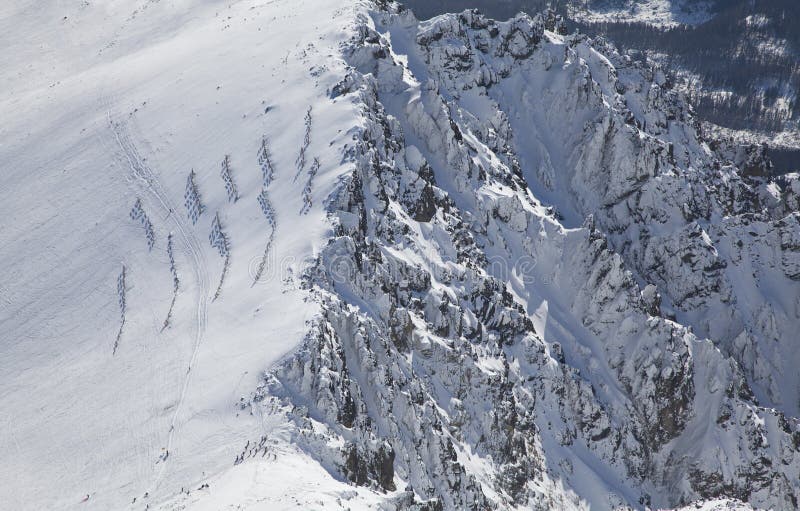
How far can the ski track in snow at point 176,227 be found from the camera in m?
75.5

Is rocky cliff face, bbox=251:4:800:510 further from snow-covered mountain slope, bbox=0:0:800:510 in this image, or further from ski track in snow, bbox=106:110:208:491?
ski track in snow, bbox=106:110:208:491

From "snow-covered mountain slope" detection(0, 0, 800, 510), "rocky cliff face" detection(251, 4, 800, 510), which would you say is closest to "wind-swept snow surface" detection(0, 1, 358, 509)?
"snow-covered mountain slope" detection(0, 0, 800, 510)

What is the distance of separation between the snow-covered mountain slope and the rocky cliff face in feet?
1.28

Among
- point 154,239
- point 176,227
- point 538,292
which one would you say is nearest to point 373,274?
point 176,227

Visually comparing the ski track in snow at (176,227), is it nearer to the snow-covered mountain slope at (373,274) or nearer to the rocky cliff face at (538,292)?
the snow-covered mountain slope at (373,274)

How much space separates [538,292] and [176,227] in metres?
48.7

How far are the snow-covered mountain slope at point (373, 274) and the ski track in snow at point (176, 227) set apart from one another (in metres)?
0.37

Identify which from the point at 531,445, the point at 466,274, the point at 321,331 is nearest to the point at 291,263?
the point at 321,331

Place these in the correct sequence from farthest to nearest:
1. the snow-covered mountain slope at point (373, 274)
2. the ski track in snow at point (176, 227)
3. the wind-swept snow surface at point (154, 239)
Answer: the ski track in snow at point (176, 227), the snow-covered mountain slope at point (373, 274), the wind-swept snow surface at point (154, 239)

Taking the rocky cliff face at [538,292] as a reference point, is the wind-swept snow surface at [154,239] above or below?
above

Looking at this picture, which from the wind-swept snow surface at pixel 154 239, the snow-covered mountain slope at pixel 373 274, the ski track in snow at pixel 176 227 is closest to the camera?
the wind-swept snow surface at pixel 154 239

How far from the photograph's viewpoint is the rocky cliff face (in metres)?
88.2

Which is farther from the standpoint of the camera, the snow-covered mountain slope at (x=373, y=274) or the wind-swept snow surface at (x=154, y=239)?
the snow-covered mountain slope at (x=373, y=274)

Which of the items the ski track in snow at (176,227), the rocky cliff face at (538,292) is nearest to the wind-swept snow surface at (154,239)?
the ski track in snow at (176,227)
